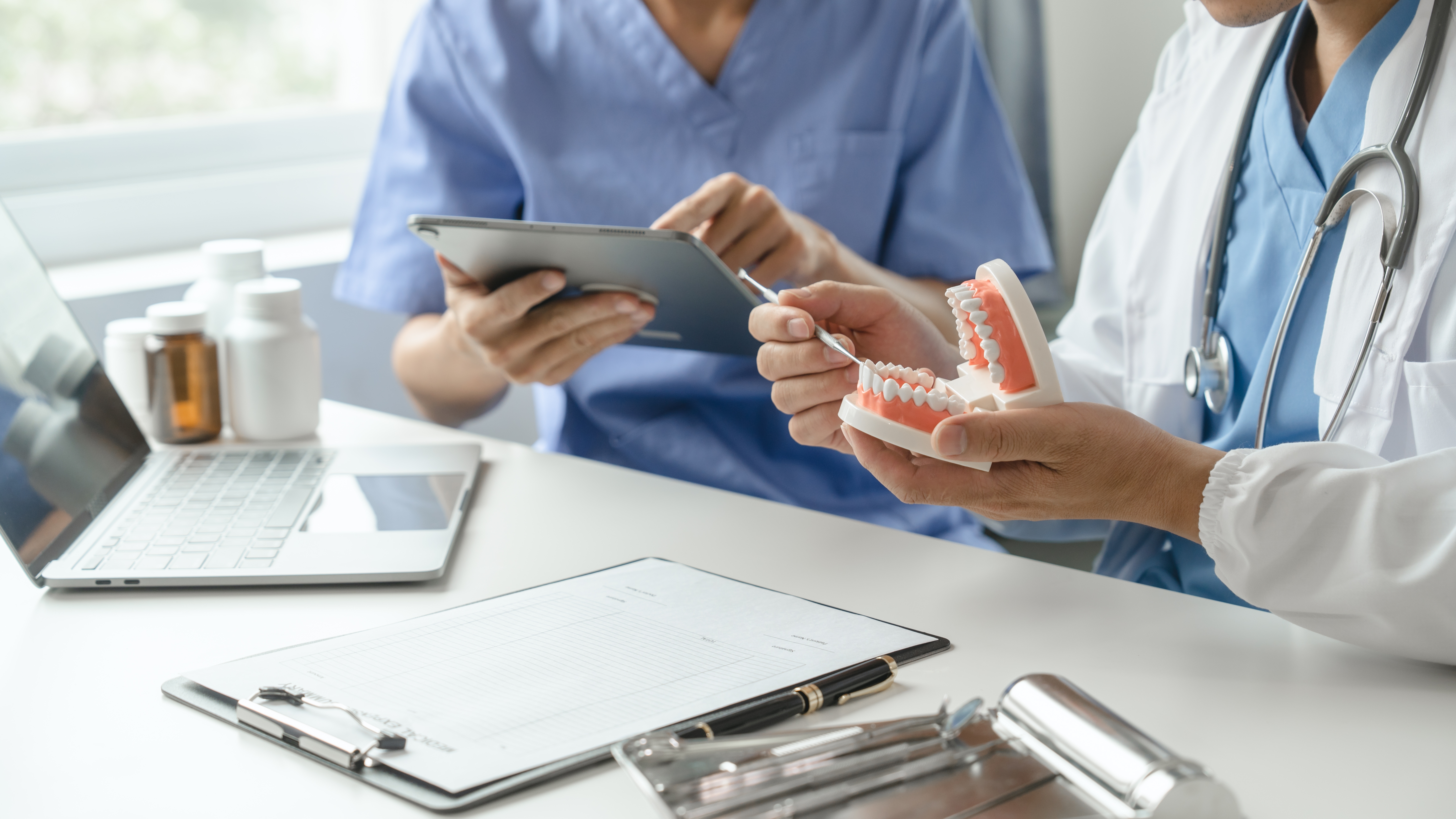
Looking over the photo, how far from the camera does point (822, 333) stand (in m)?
0.93

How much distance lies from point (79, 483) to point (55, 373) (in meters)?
0.13

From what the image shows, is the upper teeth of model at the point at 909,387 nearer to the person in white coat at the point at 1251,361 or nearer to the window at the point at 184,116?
the person in white coat at the point at 1251,361

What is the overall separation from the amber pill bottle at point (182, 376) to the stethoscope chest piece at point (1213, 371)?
0.97 m

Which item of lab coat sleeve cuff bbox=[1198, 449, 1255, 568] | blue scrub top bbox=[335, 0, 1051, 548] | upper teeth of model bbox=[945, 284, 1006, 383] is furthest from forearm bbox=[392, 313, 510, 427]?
lab coat sleeve cuff bbox=[1198, 449, 1255, 568]

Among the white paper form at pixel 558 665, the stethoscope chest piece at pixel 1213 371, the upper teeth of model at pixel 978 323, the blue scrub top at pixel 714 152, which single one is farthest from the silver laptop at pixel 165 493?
the stethoscope chest piece at pixel 1213 371

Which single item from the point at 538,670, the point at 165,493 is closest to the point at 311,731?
the point at 538,670

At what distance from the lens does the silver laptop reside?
2.89 feet

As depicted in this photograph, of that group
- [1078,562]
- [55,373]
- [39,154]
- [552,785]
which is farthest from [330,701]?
[39,154]

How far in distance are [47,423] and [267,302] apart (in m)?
0.26

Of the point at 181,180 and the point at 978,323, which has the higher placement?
the point at 978,323

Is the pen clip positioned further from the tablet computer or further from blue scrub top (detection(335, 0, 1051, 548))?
blue scrub top (detection(335, 0, 1051, 548))

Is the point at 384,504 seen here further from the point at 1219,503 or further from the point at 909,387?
the point at 1219,503

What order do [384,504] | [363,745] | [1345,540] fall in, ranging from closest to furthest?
[363,745] → [1345,540] → [384,504]

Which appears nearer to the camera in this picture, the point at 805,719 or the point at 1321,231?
the point at 805,719
